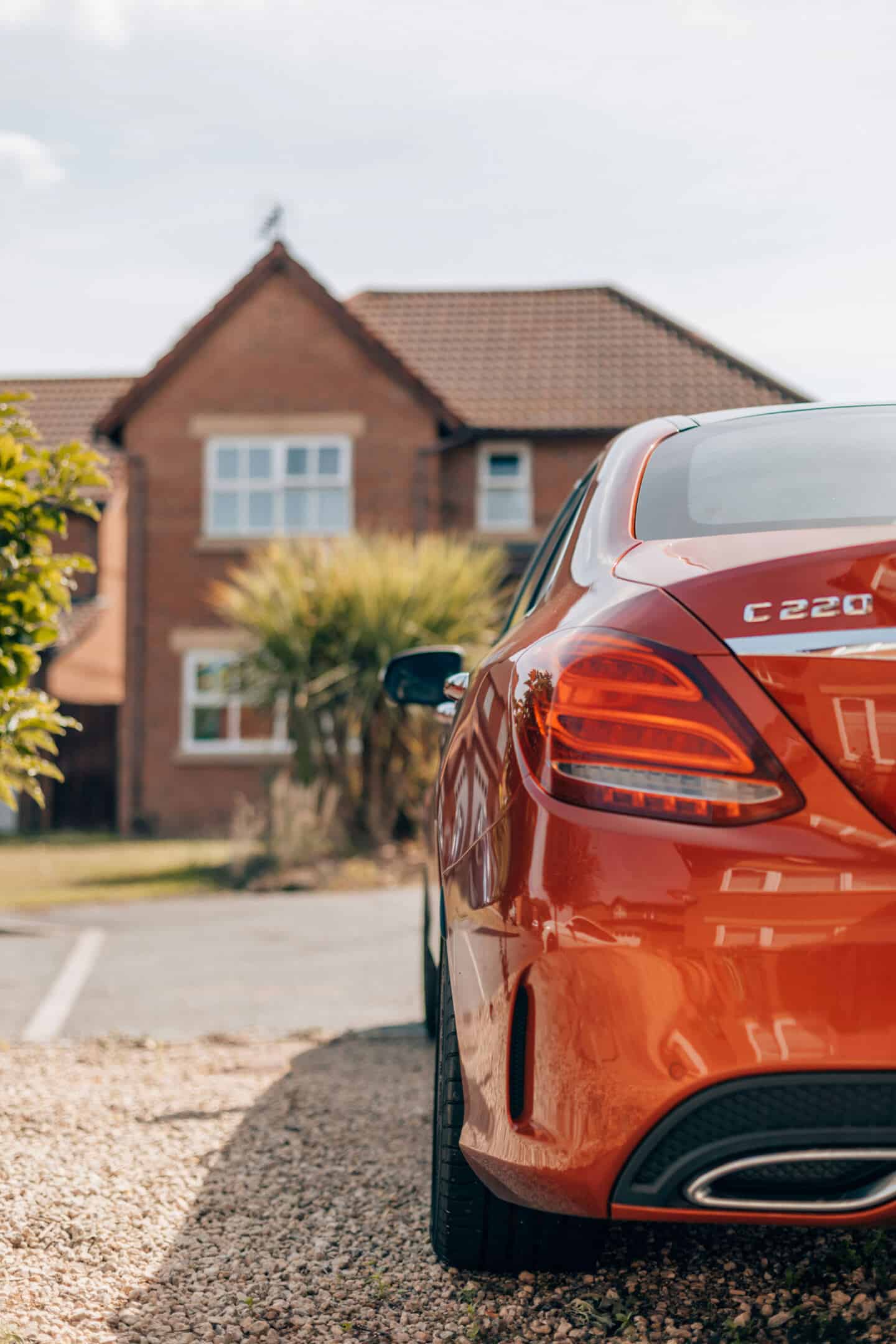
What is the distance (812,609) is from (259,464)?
20119mm

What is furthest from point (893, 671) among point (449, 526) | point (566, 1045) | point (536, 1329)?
point (449, 526)

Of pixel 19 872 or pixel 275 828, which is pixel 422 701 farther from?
pixel 19 872

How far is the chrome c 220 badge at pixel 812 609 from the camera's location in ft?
6.30

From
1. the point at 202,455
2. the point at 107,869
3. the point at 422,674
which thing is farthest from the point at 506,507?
the point at 422,674

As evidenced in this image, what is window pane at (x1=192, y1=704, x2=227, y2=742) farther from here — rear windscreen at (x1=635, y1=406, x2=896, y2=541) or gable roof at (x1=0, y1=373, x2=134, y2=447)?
rear windscreen at (x1=635, y1=406, x2=896, y2=541)

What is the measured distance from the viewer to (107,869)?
15359 millimetres

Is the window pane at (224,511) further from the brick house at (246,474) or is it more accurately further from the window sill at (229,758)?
the window sill at (229,758)

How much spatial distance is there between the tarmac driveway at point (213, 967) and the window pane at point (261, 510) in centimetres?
1049

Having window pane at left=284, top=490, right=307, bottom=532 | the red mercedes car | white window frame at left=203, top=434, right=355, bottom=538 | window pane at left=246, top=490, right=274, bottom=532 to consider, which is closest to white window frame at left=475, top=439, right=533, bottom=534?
white window frame at left=203, top=434, right=355, bottom=538

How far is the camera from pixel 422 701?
4.04m

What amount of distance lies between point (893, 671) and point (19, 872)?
48.0 feet

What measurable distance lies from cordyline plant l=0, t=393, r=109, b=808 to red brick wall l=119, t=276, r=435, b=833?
→ 1679 centimetres

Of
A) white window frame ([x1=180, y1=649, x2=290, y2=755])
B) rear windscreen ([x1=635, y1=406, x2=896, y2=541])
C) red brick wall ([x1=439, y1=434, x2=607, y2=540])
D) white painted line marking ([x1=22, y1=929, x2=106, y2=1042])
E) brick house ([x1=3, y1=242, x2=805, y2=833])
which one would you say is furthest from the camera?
red brick wall ([x1=439, y1=434, x2=607, y2=540])

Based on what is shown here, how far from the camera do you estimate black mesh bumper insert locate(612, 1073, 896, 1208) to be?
1.84 metres
